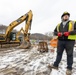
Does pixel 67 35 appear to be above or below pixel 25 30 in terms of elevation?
below

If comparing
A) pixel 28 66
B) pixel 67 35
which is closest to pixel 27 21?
pixel 28 66

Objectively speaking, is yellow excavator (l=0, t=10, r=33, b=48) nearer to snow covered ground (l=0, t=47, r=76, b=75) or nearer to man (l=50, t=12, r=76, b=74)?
snow covered ground (l=0, t=47, r=76, b=75)

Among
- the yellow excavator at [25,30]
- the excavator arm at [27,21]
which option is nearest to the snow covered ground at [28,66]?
the yellow excavator at [25,30]

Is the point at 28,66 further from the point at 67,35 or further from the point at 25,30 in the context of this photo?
the point at 25,30

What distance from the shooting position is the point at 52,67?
552 cm

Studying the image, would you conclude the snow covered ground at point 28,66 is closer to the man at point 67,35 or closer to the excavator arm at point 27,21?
the man at point 67,35

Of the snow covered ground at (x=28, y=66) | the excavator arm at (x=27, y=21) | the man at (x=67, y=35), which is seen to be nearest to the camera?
the man at (x=67, y=35)

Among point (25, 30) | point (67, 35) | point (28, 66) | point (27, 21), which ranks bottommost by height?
point (28, 66)

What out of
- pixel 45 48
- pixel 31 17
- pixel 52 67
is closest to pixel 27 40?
pixel 31 17

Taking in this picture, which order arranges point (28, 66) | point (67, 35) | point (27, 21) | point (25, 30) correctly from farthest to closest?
point (27, 21) < point (25, 30) < point (28, 66) < point (67, 35)

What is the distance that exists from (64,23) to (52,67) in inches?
58.3

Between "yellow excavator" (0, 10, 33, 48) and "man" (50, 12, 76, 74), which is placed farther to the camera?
"yellow excavator" (0, 10, 33, 48)

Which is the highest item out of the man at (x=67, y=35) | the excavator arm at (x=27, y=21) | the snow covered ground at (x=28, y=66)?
the excavator arm at (x=27, y=21)

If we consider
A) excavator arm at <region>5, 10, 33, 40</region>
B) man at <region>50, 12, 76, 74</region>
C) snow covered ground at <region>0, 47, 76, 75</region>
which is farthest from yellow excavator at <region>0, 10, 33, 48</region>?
man at <region>50, 12, 76, 74</region>
